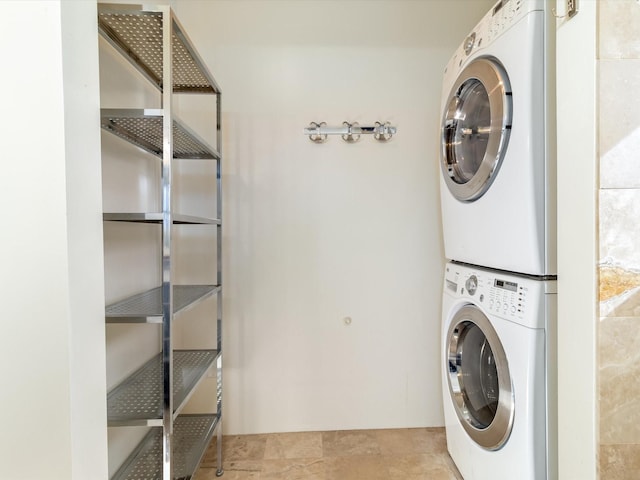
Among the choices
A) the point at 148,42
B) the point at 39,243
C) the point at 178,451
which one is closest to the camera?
the point at 39,243

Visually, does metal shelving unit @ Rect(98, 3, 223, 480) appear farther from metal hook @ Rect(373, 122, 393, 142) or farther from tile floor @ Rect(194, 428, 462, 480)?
metal hook @ Rect(373, 122, 393, 142)

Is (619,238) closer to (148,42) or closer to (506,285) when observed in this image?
(506,285)

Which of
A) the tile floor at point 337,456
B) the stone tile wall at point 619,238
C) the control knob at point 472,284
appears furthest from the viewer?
the tile floor at point 337,456

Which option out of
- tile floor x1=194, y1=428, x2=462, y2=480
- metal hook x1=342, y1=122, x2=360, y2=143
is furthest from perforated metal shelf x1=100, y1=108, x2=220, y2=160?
tile floor x1=194, y1=428, x2=462, y2=480

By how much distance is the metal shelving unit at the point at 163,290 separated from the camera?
0.95 m

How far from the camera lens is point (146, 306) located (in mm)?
1158

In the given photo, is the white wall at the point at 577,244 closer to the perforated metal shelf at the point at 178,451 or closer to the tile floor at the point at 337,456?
the tile floor at the point at 337,456

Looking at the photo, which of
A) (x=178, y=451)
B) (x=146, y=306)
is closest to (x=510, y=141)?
(x=146, y=306)

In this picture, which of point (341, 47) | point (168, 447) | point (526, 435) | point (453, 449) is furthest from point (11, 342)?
point (341, 47)

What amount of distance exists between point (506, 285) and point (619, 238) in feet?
1.04

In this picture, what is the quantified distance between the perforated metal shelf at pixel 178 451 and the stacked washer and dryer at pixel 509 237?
3.78 feet

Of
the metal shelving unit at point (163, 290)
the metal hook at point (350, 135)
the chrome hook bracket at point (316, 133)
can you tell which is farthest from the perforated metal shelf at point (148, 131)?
the metal hook at point (350, 135)

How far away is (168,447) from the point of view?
96cm

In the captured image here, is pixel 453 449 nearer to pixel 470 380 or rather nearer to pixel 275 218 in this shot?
pixel 470 380
